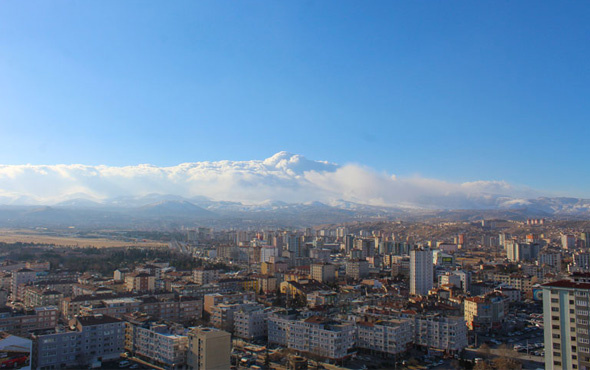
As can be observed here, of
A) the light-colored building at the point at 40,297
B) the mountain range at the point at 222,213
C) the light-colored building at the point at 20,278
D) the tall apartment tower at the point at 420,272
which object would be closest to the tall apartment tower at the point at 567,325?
the tall apartment tower at the point at 420,272

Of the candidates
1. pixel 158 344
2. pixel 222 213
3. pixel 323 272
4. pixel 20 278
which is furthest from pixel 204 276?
pixel 222 213

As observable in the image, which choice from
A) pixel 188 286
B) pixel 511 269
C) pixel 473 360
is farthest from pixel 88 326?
pixel 511 269

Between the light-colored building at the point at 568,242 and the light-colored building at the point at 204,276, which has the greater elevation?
the light-colored building at the point at 568,242

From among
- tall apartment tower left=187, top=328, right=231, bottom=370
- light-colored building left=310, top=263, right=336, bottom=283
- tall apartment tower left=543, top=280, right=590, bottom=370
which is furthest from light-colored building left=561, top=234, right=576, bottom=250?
tall apartment tower left=187, top=328, right=231, bottom=370

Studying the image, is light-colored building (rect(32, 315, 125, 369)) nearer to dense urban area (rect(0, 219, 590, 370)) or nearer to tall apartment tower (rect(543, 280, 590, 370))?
dense urban area (rect(0, 219, 590, 370))

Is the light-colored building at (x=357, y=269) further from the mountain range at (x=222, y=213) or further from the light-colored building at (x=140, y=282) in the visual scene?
the mountain range at (x=222, y=213)
